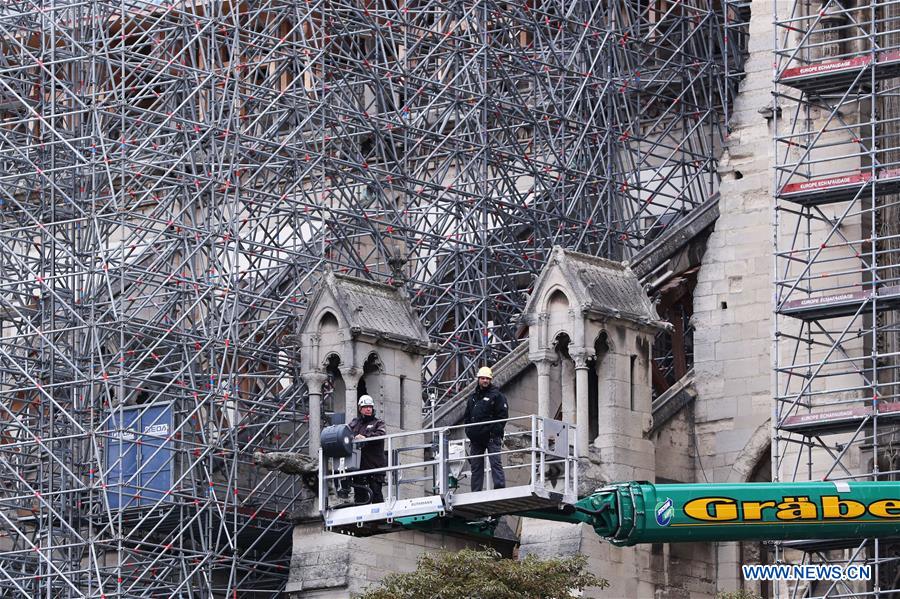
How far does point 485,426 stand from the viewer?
140 feet

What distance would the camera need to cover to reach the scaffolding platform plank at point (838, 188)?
49.9 metres

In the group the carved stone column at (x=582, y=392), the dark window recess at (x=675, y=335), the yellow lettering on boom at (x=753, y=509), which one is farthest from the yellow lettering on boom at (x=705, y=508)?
the dark window recess at (x=675, y=335)

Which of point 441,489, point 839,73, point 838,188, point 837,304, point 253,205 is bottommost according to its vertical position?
point 441,489

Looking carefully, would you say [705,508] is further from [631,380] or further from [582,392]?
[631,380]

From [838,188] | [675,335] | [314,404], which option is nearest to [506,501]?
[838,188]

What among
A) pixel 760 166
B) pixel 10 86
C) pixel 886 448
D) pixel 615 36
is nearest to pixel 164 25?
pixel 10 86

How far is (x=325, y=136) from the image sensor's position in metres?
60.3

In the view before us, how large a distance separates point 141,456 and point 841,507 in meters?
17.5

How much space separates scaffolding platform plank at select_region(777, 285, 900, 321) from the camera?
49219 millimetres

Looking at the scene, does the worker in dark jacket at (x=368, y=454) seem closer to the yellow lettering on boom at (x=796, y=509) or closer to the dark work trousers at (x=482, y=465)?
the dark work trousers at (x=482, y=465)

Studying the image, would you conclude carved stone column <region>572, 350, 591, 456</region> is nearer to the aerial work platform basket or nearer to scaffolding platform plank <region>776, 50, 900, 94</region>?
scaffolding platform plank <region>776, 50, 900, 94</region>

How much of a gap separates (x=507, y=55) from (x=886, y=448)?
49.2ft

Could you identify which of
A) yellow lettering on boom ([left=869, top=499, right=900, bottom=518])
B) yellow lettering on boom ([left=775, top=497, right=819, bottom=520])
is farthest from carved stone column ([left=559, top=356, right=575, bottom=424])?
yellow lettering on boom ([left=775, top=497, right=819, bottom=520])

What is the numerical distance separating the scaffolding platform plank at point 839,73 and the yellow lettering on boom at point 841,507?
11.3 meters
